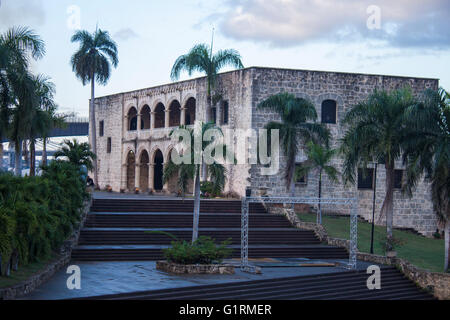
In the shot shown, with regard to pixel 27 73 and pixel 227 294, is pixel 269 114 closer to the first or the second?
pixel 27 73

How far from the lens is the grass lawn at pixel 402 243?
24948mm

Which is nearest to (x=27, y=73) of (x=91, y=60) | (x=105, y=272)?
(x=105, y=272)

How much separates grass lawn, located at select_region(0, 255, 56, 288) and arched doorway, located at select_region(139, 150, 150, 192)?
78.1ft

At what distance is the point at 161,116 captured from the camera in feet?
143

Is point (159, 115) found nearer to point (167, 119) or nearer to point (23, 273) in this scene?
point (167, 119)

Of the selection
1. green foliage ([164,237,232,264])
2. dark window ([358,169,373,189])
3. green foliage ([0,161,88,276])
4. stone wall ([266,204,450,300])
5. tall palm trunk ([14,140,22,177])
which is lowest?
stone wall ([266,204,450,300])

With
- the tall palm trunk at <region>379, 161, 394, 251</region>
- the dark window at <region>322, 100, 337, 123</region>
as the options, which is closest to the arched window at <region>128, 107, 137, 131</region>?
the dark window at <region>322, 100, 337, 123</region>

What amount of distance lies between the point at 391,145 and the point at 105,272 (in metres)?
11.9

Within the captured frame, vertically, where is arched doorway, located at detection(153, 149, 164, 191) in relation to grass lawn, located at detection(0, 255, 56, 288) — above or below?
above

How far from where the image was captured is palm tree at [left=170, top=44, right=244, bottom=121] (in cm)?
3222

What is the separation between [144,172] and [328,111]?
15.0 metres

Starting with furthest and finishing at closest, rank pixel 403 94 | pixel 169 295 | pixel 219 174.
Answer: pixel 403 94, pixel 219 174, pixel 169 295

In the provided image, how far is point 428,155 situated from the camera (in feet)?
74.9

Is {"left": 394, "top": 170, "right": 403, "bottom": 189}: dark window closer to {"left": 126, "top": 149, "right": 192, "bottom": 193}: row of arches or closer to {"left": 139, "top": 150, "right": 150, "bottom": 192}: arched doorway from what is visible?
{"left": 126, "top": 149, "right": 192, "bottom": 193}: row of arches
